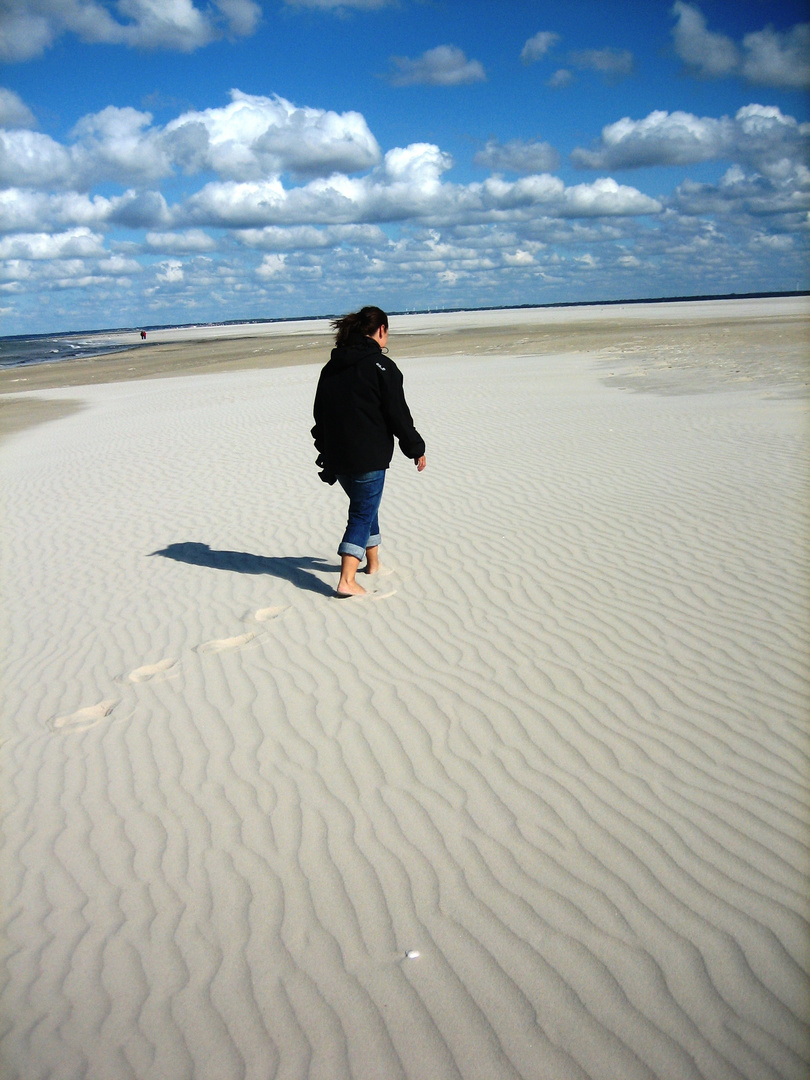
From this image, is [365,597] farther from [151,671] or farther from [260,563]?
[151,671]

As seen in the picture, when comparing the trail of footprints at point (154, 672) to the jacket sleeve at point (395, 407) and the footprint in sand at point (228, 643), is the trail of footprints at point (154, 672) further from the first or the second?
the jacket sleeve at point (395, 407)

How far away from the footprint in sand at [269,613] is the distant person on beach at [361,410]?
0.97 meters

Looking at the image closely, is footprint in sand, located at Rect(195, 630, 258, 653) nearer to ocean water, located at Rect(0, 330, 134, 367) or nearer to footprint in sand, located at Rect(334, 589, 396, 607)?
footprint in sand, located at Rect(334, 589, 396, 607)

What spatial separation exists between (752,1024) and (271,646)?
3422 mm

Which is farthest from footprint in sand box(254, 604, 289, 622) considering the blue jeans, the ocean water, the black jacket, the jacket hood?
the ocean water

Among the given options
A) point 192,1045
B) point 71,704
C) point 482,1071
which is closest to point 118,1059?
point 192,1045

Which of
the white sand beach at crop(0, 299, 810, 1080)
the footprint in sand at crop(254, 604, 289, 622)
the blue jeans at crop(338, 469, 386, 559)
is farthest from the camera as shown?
the footprint in sand at crop(254, 604, 289, 622)

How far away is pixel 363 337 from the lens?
5086 millimetres

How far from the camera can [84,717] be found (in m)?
4.43

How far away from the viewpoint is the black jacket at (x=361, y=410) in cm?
505

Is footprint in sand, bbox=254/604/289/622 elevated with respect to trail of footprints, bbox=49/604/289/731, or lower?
elevated

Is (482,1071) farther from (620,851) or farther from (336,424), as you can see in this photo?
(336,424)

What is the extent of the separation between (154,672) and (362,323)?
2593mm

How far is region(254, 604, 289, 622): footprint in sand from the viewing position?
5.55 meters
